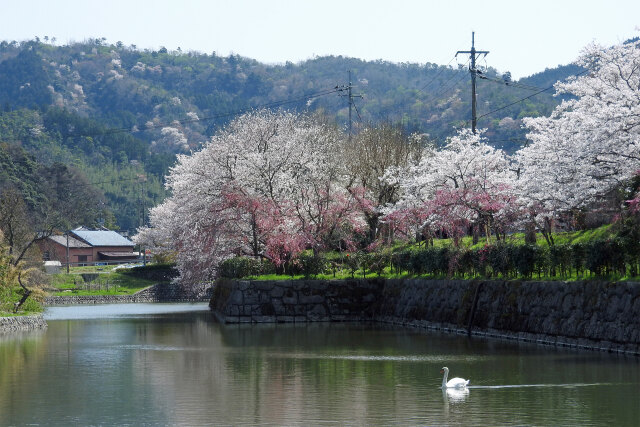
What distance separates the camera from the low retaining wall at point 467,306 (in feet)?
84.8

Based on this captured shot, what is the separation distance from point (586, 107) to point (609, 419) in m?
21.3

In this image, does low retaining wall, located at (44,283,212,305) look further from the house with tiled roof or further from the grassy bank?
the house with tiled roof

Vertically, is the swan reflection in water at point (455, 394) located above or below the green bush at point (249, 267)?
below

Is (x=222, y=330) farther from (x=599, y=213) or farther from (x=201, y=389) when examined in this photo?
(x=201, y=389)

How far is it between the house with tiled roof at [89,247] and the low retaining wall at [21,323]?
219 feet

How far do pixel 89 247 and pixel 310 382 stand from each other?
322 feet

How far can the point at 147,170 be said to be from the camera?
17012 cm

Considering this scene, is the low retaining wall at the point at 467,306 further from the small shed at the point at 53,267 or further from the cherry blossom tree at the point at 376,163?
the small shed at the point at 53,267

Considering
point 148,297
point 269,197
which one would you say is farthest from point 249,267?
point 148,297

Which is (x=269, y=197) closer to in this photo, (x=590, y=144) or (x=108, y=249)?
(x=590, y=144)

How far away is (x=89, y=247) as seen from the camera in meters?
116

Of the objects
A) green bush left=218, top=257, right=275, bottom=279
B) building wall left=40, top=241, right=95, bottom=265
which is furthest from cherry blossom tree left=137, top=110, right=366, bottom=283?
building wall left=40, top=241, right=95, bottom=265

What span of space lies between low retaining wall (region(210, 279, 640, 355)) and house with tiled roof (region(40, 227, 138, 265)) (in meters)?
59.3

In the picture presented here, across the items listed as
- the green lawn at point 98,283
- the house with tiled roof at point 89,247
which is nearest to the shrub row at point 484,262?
the green lawn at point 98,283
